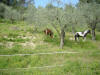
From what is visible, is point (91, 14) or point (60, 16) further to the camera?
point (91, 14)

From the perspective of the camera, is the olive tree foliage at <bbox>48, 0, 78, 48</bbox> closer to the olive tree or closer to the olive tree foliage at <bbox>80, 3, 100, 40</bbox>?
the olive tree

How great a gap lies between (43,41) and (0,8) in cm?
1861

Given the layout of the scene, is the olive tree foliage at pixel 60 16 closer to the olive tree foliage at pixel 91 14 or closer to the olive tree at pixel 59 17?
the olive tree at pixel 59 17

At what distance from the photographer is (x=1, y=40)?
8406mm

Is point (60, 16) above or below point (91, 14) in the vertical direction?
below

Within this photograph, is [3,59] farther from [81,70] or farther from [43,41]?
[43,41]

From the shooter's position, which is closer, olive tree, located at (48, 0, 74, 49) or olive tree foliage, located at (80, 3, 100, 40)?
olive tree, located at (48, 0, 74, 49)

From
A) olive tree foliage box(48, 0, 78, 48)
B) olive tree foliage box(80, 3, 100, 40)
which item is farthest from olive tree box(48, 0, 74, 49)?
olive tree foliage box(80, 3, 100, 40)

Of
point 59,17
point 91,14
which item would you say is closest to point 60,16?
point 59,17

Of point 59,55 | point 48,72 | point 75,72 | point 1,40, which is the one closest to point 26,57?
point 59,55

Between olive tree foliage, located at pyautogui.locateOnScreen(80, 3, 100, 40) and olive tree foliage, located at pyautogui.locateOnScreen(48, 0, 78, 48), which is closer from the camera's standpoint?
olive tree foliage, located at pyautogui.locateOnScreen(48, 0, 78, 48)

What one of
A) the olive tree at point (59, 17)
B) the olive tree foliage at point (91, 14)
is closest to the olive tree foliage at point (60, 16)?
the olive tree at point (59, 17)

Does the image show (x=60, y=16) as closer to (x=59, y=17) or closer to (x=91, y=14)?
(x=59, y=17)

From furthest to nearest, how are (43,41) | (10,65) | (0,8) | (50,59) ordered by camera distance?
(0,8), (43,41), (50,59), (10,65)
